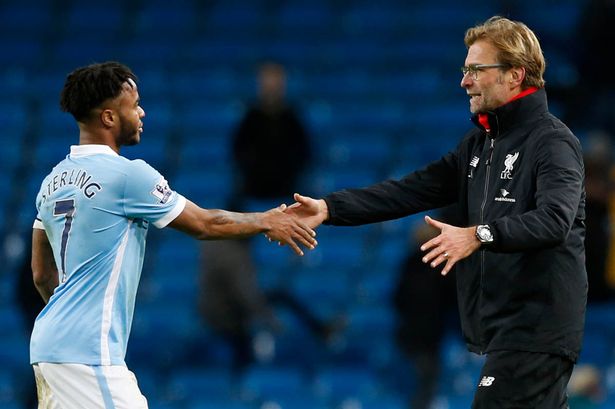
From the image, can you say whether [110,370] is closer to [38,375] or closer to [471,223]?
[38,375]

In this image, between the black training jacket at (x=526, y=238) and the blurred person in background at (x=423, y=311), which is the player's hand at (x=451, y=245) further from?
the blurred person in background at (x=423, y=311)

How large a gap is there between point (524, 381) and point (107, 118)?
77.8 inches

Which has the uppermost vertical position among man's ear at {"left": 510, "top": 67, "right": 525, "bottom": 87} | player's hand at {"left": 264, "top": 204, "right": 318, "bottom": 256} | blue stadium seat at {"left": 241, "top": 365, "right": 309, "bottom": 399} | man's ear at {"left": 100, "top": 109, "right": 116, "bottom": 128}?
man's ear at {"left": 510, "top": 67, "right": 525, "bottom": 87}

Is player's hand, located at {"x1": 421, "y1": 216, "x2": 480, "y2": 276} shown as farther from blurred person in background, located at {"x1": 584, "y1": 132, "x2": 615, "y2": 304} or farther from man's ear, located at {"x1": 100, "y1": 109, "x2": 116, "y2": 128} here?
blurred person in background, located at {"x1": 584, "y1": 132, "x2": 615, "y2": 304}

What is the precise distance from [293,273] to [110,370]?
6124 mm

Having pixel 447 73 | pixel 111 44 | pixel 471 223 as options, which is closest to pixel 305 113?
pixel 447 73

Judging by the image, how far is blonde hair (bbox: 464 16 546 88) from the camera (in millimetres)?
5379

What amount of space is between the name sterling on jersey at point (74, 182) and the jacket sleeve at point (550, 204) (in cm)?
156

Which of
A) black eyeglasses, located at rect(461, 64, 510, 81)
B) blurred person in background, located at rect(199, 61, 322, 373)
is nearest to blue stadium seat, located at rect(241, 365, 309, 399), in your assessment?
blurred person in background, located at rect(199, 61, 322, 373)

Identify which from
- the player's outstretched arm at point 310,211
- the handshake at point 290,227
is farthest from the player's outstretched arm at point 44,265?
the player's outstretched arm at point 310,211

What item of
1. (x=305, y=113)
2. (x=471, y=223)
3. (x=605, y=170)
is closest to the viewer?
(x=471, y=223)

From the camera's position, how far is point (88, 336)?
195 inches

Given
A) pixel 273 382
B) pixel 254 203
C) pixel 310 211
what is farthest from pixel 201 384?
pixel 310 211

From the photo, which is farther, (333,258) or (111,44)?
(111,44)
